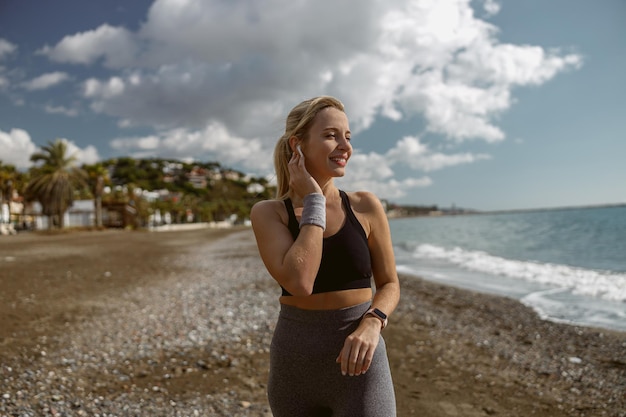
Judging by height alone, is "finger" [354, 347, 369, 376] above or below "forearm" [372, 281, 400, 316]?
below

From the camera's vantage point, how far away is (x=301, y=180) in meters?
1.76

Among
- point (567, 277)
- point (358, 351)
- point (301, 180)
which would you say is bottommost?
point (567, 277)

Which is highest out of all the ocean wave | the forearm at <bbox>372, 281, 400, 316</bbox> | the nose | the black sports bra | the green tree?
the green tree

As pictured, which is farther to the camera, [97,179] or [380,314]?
[97,179]

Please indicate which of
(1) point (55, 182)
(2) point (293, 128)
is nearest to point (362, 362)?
(2) point (293, 128)

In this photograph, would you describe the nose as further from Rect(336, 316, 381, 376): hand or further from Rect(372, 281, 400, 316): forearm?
Rect(336, 316, 381, 376): hand

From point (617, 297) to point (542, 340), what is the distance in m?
7.43

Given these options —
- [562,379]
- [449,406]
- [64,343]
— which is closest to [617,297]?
[562,379]

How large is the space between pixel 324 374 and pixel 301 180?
2.48 feet

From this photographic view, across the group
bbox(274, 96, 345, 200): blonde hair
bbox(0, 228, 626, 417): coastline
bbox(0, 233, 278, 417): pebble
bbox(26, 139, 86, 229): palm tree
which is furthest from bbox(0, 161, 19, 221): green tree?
bbox(274, 96, 345, 200): blonde hair

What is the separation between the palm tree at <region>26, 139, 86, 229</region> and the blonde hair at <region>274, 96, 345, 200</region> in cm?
6163

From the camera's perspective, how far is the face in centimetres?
181

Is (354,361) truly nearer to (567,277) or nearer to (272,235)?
(272,235)

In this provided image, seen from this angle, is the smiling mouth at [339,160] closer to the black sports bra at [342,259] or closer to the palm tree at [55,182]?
the black sports bra at [342,259]
